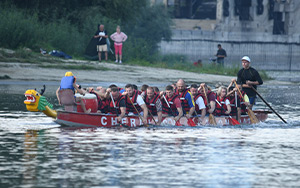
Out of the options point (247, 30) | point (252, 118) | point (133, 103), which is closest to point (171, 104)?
point (133, 103)

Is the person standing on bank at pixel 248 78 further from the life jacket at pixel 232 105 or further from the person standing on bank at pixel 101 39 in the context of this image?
the person standing on bank at pixel 101 39

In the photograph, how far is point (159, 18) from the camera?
179 ft

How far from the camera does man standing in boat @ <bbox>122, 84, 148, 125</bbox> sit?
1889 centimetres

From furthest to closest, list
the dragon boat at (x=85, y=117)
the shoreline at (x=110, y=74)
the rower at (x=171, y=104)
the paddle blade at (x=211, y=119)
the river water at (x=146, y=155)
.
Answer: the shoreline at (x=110, y=74), the paddle blade at (x=211, y=119), the rower at (x=171, y=104), the dragon boat at (x=85, y=117), the river water at (x=146, y=155)

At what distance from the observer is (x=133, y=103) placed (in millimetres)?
19141

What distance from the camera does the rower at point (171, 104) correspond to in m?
19.2

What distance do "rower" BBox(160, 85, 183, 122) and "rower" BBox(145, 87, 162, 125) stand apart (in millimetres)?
238

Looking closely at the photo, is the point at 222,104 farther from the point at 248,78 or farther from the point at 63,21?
the point at 63,21

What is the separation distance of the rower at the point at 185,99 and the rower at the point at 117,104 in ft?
5.50

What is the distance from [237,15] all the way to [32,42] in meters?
36.2

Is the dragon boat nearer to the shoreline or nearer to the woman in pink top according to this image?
the shoreline

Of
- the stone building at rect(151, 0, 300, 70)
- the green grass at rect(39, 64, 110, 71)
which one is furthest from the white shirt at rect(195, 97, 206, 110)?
the stone building at rect(151, 0, 300, 70)

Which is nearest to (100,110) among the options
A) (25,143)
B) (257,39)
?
(25,143)

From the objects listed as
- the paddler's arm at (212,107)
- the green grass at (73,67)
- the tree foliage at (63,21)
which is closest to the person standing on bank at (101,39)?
the green grass at (73,67)
